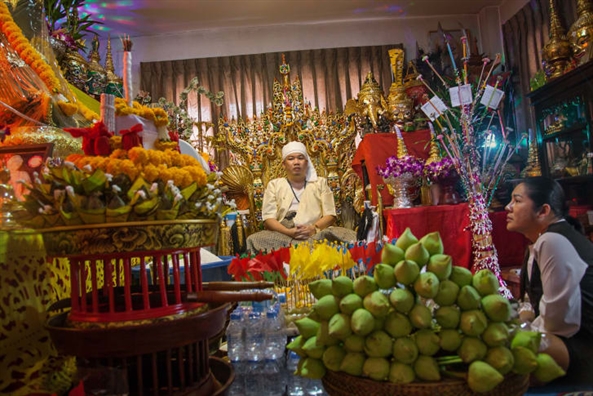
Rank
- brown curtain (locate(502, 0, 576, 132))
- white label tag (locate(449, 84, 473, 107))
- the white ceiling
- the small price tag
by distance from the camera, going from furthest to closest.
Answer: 1. the white ceiling
2. brown curtain (locate(502, 0, 576, 132))
3. the small price tag
4. white label tag (locate(449, 84, 473, 107))

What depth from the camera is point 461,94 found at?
9.41 feet

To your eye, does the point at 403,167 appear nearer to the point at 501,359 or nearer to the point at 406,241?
the point at 406,241

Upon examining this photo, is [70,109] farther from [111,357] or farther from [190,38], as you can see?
[190,38]

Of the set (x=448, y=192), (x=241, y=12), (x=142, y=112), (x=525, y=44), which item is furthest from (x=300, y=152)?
(x=142, y=112)

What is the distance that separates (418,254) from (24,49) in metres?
1.51

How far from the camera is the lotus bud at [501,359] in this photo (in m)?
0.78

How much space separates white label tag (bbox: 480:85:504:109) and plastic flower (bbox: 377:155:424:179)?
0.85 meters

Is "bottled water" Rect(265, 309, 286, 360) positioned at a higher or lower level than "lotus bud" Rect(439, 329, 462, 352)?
lower

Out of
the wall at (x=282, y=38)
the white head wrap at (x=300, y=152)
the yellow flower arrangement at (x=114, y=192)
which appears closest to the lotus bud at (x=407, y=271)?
the yellow flower arrangement at (x=114, y=192)

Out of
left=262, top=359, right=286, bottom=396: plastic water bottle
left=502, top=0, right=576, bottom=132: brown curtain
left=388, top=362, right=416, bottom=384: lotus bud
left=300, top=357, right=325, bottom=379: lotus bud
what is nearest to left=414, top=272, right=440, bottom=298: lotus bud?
left=388, top=362, right=416, bottom=384: lotus bud

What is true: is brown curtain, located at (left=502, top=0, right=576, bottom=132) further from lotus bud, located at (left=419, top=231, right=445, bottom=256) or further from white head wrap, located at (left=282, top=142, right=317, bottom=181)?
lotus bud, located at (left=419, top=231, right=445, bottom=256)

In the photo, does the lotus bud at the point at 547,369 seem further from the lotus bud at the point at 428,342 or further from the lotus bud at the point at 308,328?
the lotus bud at the point at 308,328

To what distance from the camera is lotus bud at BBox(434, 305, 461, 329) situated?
0.84 meters

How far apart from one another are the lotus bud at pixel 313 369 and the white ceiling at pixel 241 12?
15.8 ft
